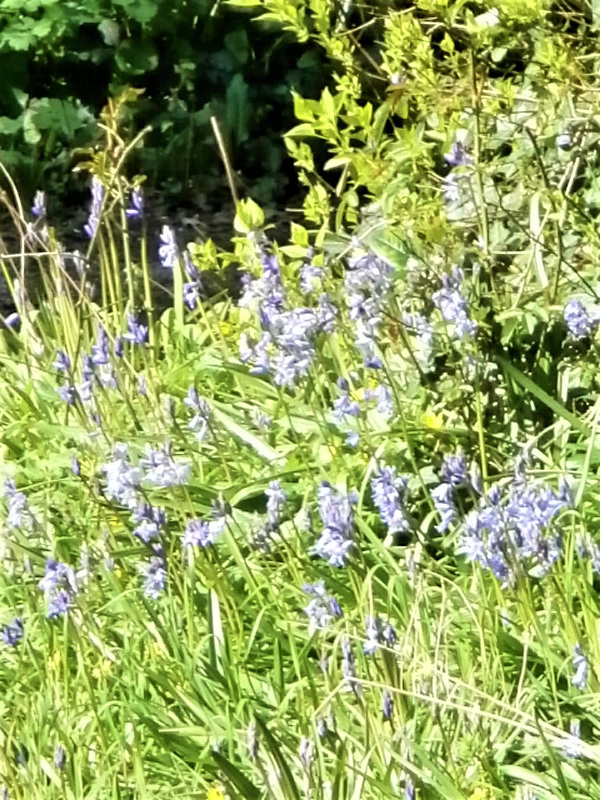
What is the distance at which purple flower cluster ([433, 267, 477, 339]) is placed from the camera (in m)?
2.49

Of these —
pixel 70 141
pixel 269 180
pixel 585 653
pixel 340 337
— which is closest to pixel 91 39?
pixel 70 141

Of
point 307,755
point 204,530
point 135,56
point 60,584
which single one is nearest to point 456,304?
point 204,530

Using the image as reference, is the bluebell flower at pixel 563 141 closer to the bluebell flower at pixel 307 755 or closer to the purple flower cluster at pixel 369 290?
the purple flower cluster at pixel 369 290

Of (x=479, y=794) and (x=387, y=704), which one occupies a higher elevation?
(x=387, y=704)

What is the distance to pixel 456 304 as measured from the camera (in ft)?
8.16

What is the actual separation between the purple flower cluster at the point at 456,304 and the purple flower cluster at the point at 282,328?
0.66 feet

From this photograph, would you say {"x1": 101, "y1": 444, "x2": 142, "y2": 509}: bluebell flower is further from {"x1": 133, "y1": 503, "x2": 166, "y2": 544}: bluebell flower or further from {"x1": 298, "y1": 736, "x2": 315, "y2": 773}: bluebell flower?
{"x1": 298, "y1": 736, "x2": 315, "y2": 773}: bluebell flower

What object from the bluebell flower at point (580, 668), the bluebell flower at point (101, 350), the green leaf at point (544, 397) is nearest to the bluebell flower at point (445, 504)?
the bluebell flower at point (580, 668)

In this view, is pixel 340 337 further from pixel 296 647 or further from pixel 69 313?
pixel 296 647

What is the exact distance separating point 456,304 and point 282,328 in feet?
1.17

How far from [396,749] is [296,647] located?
0.43 meters

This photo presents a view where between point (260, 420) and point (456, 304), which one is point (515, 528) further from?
point (260, 420)

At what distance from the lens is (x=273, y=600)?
2451 mm

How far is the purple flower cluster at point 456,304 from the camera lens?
98.0 inches
